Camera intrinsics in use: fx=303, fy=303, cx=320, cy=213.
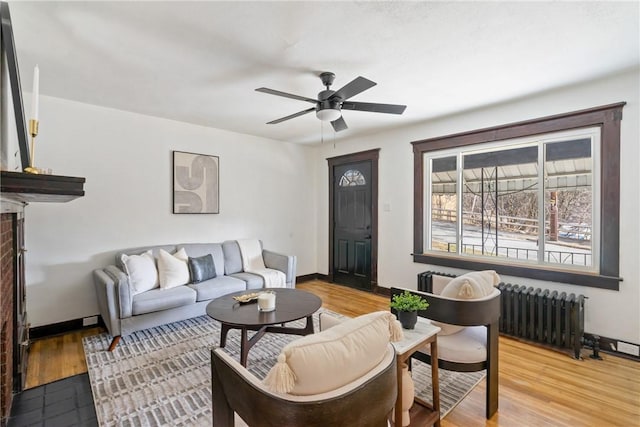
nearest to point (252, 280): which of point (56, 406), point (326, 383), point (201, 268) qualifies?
point (201, 268)

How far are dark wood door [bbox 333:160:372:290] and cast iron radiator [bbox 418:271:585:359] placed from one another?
215cm

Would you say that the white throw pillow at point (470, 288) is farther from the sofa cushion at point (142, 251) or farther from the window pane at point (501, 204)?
the sofa cushion at point (142, 251)

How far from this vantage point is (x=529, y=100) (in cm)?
329

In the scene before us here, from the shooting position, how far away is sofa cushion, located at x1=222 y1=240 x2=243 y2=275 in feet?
14.1

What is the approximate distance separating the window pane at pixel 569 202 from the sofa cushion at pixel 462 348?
6.06ft

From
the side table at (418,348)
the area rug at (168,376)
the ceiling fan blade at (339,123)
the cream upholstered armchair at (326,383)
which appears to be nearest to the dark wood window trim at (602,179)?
the area rug at (168,376)

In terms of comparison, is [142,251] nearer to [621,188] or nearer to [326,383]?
[326,383]

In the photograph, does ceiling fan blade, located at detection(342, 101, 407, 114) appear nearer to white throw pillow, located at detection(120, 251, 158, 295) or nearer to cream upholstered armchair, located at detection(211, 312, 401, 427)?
cream upholstered armchair, located at detection(211, 312, 401, 427)

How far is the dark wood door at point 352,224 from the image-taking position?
5059 mm

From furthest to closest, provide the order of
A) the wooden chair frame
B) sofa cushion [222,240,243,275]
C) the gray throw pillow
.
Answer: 1. sofa cushion [222,240,243,275]
2. the gray throw pillow
3. the wooden chair frame

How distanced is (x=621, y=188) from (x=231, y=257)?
4.42 m

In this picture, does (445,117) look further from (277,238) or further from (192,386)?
(192,386)

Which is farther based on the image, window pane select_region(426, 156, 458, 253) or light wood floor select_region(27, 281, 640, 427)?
window pane select_region(426, 156, 458, 253)

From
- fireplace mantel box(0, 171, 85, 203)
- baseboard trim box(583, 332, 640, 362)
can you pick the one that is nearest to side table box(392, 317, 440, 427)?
fireplace mantel box(0, 171, 85, 203)
